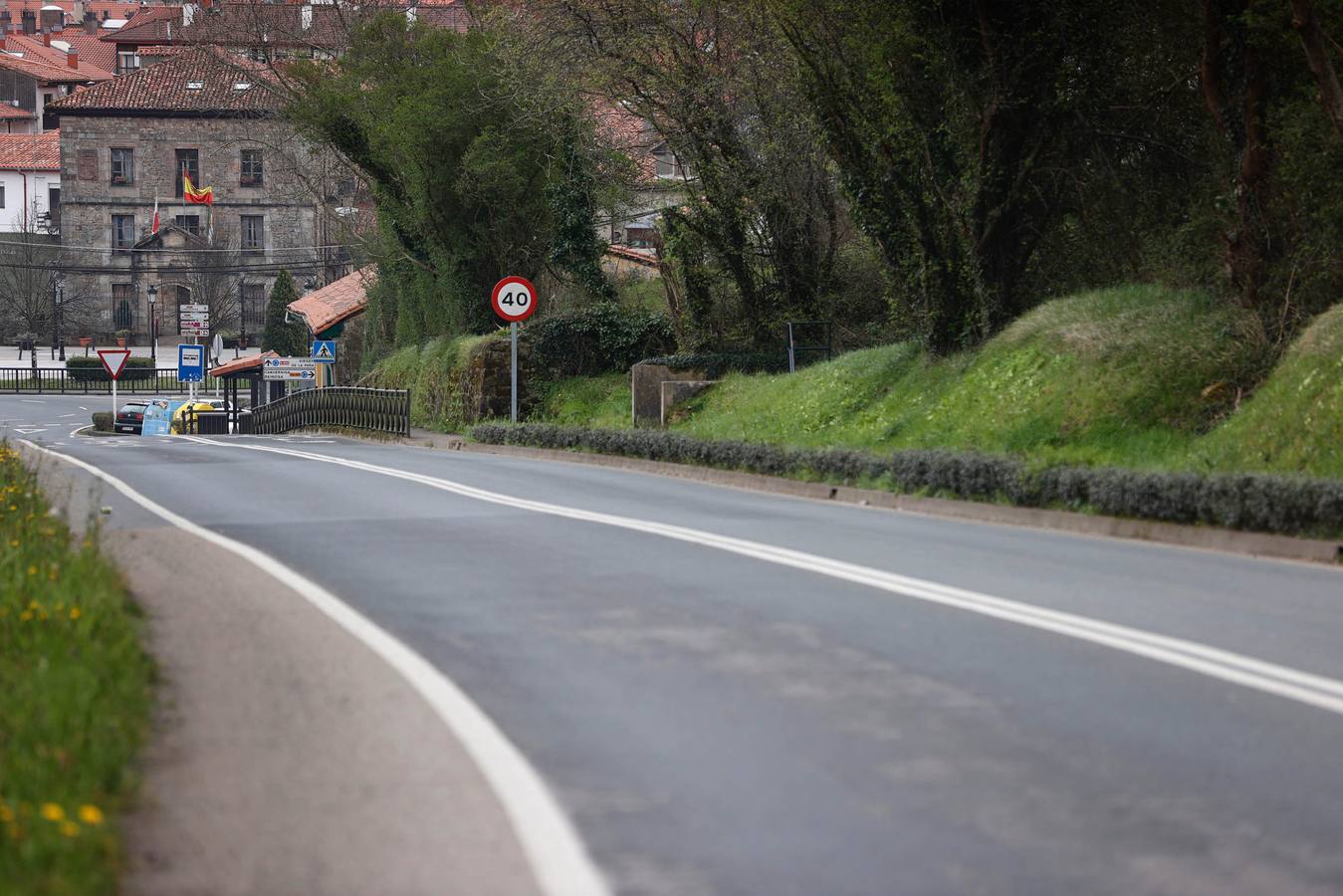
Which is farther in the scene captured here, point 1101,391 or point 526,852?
point 1101,391

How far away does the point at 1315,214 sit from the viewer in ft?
65.1

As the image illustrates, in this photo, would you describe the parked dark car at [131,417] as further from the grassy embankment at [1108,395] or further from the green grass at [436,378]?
the grassy embankment at [1108,395]

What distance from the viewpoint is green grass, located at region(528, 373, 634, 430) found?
116 feet

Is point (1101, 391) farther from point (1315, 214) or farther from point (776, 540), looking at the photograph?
point (776, 540)

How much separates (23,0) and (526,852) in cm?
19486

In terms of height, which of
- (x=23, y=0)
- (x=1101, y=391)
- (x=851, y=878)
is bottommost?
(x=851, y=878)

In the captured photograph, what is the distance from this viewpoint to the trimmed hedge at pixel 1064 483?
1349cm

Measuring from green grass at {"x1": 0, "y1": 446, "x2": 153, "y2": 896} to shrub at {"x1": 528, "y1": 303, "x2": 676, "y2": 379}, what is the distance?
27188 millimetres

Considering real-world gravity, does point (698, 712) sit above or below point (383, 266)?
below

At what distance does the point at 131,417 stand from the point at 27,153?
64825 mm

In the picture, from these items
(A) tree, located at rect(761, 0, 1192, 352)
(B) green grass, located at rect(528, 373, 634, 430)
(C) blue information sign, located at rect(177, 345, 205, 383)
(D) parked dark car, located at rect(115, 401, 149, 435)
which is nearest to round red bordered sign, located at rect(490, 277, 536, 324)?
(B) green grass, located at rect(528, 373, 634, 430)

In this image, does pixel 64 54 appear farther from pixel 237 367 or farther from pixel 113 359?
pixel 113 359

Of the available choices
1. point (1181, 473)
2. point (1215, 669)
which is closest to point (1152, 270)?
point (1181, 473)

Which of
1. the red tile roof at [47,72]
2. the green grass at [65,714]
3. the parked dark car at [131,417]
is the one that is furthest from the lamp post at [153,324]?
the green grass at [65,714]
